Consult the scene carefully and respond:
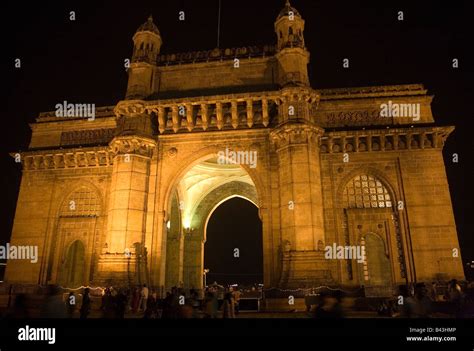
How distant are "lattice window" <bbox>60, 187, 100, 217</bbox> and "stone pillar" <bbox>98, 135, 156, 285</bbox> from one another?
4.04 meters

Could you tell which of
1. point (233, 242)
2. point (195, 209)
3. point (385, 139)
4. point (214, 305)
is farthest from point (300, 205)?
point (233, 242)

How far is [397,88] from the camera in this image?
948 inches

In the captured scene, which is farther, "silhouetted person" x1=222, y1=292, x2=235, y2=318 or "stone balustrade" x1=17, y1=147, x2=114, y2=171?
"stone balustrade" x1=17, y1=147, x2=114, y2=171

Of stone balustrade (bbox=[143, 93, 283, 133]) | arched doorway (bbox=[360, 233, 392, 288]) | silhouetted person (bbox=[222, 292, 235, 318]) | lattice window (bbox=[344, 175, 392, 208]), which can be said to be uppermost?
stone balustrade (bbox=[143, 93, 283, 133])

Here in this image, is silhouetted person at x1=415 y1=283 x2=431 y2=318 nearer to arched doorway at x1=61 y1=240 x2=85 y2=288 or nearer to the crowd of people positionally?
the crowd of people

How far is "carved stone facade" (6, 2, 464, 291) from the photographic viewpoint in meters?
20.0

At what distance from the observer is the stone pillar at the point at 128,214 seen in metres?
19.7

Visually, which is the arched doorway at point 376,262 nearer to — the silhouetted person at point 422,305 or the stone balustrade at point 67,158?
the silhouetted person at point 422,305

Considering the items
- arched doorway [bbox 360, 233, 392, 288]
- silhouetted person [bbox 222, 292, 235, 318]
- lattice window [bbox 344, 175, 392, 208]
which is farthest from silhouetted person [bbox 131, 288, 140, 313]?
arched doorway [bbox 360, 233, 392, 288]

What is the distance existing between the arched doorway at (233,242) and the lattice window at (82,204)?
26959 mm

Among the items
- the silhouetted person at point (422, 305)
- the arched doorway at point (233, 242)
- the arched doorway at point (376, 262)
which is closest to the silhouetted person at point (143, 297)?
the silhouetted person at point (422, 305)

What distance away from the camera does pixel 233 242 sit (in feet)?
175

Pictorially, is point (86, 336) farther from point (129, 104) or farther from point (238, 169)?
point (238, 169)

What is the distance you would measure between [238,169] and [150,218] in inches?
413
